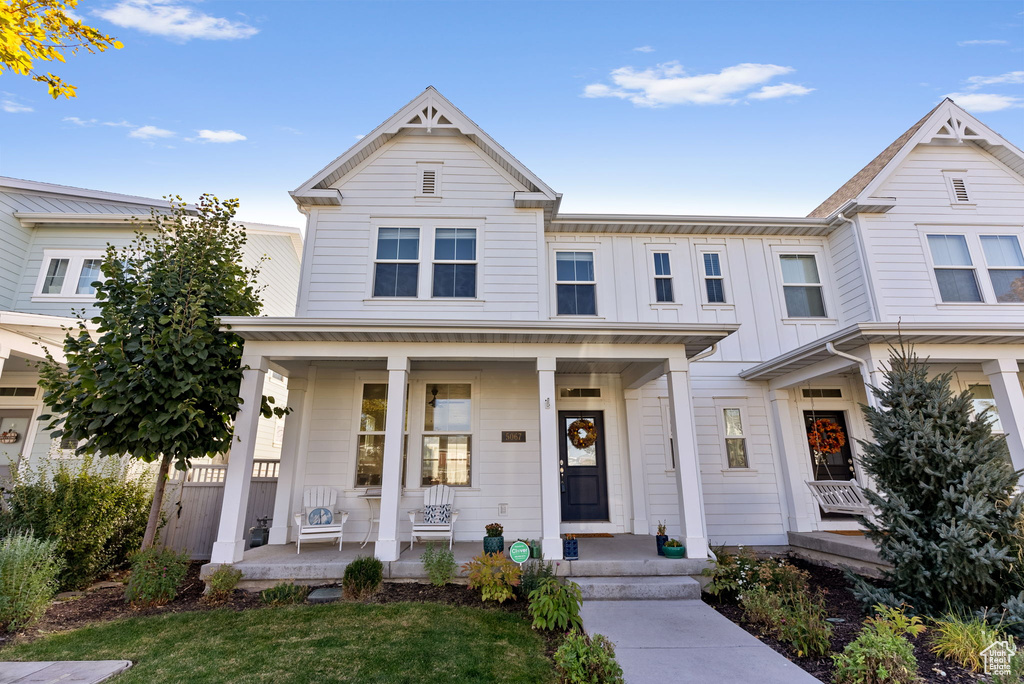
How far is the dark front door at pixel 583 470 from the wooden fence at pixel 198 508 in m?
5.13

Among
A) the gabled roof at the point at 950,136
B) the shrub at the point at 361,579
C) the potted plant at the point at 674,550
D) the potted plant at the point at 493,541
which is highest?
the gabled roof at the point at 950,136

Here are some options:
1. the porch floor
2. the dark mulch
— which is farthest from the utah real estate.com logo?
the porch floor

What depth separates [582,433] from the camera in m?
8.47

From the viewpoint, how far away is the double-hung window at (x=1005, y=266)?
872 cm

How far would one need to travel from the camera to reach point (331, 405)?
8117 mm

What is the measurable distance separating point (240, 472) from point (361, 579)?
2264 millimetres

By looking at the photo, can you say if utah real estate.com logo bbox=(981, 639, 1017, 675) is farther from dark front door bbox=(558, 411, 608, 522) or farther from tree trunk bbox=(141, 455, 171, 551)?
tree trunk bbox=(141, 455, 171, 551)

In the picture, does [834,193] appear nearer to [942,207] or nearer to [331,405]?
[942,207]

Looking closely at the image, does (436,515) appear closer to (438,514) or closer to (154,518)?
(438,514)

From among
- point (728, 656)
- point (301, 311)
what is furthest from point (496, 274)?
point (728, 656)

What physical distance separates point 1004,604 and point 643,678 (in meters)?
3.39

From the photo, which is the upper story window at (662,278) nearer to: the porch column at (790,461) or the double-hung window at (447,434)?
the porch column at (790,461)

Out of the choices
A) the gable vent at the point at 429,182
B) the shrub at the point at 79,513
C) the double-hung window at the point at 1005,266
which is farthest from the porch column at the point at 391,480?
the double-hung window at the point at 1005,266

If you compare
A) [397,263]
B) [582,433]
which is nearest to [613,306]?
[582,433]
